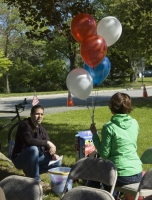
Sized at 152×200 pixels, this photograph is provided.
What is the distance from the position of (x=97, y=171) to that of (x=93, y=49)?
1.64 m

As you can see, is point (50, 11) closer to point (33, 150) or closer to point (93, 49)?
point (93, 49)

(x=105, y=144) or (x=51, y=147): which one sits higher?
(x=105, y=144)

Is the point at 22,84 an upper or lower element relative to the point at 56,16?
lower

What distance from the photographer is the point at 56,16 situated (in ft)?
27.1

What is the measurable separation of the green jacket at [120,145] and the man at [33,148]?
1.22m

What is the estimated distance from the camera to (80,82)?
4285 mm

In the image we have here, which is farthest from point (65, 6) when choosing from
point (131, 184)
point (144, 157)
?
point (131, 184)

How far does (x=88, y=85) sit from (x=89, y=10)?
4031 millimetres

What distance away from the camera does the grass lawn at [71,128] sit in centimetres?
648

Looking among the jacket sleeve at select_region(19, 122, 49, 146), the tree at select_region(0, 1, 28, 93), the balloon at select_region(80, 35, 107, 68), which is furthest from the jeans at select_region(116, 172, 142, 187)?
the tree at select_region(0, 1, 28, 93)

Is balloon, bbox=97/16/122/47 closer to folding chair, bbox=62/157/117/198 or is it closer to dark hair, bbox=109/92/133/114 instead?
dark hair, bbox=109/92/133/114

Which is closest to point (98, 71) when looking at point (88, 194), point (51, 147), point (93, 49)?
point (93, 49)

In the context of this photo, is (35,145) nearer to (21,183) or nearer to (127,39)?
(21,183)

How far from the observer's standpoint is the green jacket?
12.4ft
